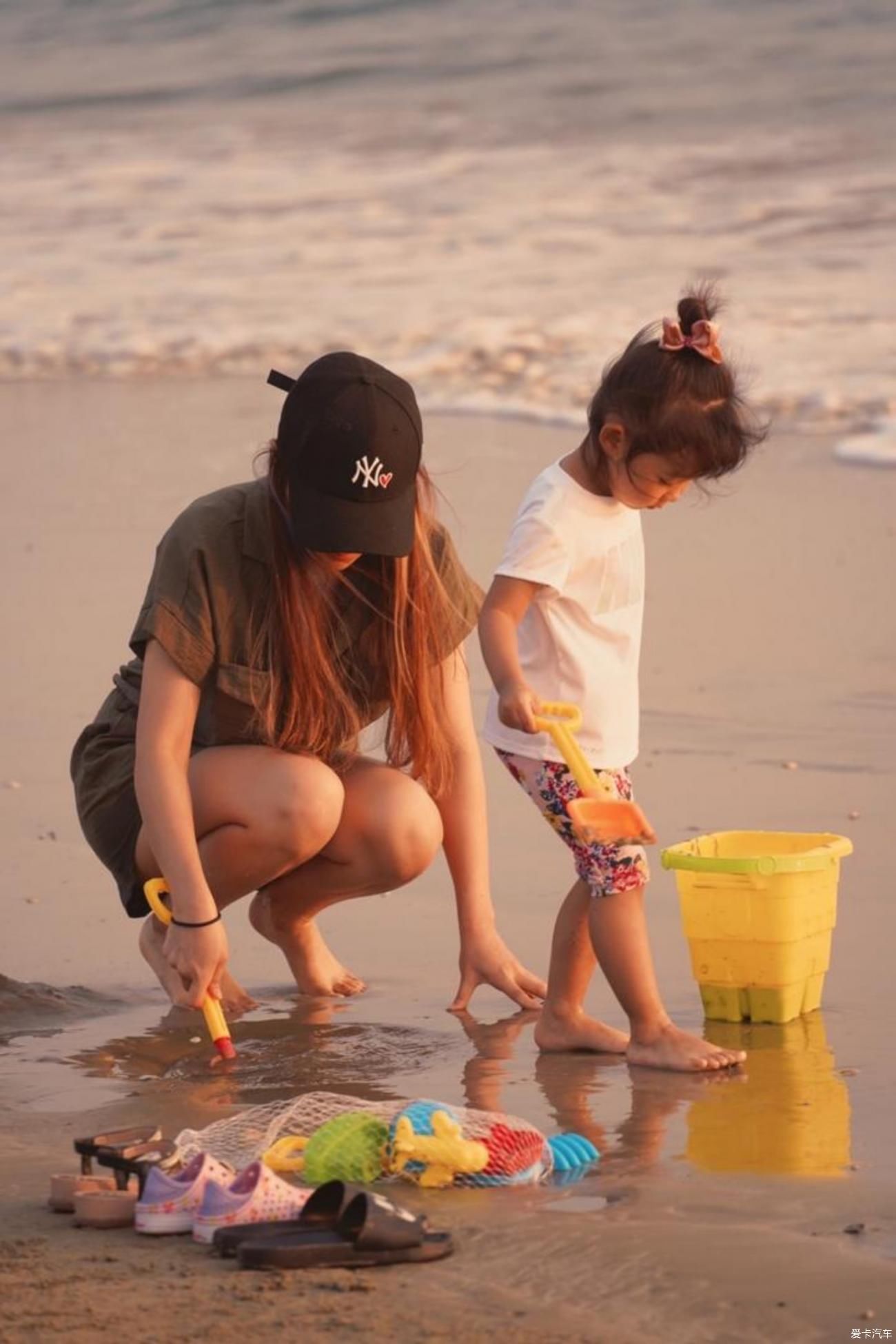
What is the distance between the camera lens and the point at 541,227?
12.1 m

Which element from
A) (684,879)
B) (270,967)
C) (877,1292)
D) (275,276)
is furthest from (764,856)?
(275,276)

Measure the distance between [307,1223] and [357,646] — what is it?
1347 millimetres

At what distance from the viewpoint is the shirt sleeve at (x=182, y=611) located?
11.4 ft

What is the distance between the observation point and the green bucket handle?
3.64m

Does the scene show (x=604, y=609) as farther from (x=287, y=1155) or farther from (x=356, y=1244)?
(x=356, y=1244)

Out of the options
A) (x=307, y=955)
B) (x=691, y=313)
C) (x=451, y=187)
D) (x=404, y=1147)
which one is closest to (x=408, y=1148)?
(x=404, y=1147)

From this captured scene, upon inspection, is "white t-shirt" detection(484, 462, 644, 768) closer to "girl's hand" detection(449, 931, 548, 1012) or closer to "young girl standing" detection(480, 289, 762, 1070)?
"young girl standing" detection(480, 289, 762, 1070)

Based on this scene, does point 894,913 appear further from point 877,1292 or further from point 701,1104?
point 877,1292

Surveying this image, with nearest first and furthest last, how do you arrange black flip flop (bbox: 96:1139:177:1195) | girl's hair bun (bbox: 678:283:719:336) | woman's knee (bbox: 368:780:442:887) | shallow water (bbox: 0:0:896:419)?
1. black flip flop (bbox: 96:1139:177:1195)
2. girl's hair bun (bbox: 678:283:719:336)
3. woman's knee (bbox: 368:780:442:887)
4. shallow water (bbox: 0:0:896:419)

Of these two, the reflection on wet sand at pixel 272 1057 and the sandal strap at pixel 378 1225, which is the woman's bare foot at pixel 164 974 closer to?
the reflection on wet sand at pixel 272 1057

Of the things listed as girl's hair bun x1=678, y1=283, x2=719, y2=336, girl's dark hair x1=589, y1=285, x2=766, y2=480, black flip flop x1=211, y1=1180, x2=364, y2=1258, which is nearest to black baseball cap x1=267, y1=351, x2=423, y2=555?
girl's dark hair x1=589, y1=285, x2=766, y2=480

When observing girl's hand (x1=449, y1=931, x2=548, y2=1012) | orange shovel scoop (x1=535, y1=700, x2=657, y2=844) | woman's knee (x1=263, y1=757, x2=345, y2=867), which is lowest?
girl's hand (x1=449, y1=931, x2=548, y2=1012)

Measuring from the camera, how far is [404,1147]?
277 cm

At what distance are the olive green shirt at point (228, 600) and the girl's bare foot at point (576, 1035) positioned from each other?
1.96 feet
